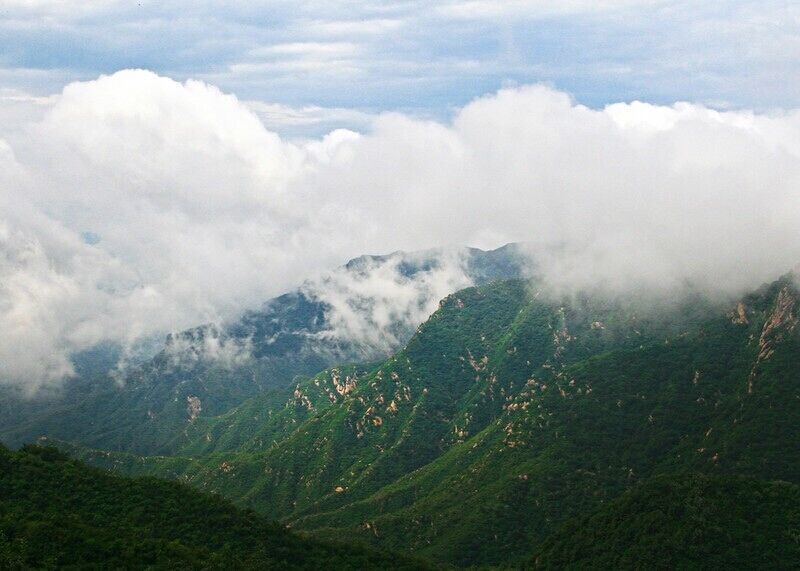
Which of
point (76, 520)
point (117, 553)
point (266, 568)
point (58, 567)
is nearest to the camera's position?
point (58, 567)

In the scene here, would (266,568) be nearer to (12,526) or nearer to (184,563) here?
(184,563)

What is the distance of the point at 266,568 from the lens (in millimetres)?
199875

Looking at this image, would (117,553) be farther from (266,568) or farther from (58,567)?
(266,568)

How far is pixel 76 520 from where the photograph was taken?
184500 mm

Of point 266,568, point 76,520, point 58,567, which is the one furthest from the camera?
point 266,568

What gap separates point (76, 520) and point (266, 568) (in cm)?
4529

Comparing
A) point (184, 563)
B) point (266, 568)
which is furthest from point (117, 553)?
point (266, 568)

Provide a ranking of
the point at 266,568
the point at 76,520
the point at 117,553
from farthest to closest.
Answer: the point at 266,568, the point at 76,520, the point at 117,553

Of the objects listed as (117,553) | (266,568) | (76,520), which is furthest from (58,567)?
(266,568)

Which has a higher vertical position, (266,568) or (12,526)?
(12,526)

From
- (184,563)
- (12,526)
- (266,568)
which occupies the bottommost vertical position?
(266,568)

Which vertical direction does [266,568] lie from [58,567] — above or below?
below

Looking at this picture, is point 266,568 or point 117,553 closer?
point 117,553

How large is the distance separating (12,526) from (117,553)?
68.7 feet
